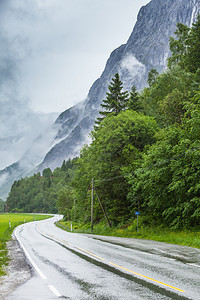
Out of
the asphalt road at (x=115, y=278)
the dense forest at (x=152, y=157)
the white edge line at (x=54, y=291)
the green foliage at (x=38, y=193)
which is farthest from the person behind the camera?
the green foliage at (x=38, y=193)

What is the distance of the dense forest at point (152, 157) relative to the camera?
19.7 meters

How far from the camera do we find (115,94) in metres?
43.3

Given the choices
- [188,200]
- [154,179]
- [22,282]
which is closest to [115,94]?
[154,179]

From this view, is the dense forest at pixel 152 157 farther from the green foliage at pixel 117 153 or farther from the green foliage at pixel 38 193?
the green foliage at pixel 38 193

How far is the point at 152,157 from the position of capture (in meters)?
23.7

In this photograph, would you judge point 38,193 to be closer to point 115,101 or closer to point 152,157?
point 115,101

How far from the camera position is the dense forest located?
19688 millimetres

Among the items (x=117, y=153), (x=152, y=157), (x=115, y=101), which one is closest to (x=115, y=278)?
(x=152, y=157)

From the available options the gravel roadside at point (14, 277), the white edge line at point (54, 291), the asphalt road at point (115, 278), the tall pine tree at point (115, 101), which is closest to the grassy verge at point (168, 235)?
the asphalt road at point (115, 278)

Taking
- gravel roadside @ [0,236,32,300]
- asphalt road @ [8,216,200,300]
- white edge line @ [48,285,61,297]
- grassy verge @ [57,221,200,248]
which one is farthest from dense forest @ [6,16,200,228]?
white edge line @ [48,285,61,297]

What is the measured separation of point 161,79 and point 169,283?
129 ft

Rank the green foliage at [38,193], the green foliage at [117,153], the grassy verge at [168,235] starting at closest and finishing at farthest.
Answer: the grassy verge at [168,235]
the green foliage at [117,153]
the green foliage at [38,193]

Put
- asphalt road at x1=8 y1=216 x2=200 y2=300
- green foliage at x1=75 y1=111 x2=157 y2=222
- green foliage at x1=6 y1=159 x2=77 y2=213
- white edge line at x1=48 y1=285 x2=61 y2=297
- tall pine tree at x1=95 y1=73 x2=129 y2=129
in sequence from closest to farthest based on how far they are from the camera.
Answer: asphalt road at x1=8 y1=216 x2=200 y2=300
white edge line at x1=48 y1=285 x2=61 y2=297
green foliage at x1=75 y1=111 x2=157 y2=222
tall pine tree at x1=95 y1=73 x2=129 y2=129
green foliage at x1=6 y1=159 x2=77 y2=213

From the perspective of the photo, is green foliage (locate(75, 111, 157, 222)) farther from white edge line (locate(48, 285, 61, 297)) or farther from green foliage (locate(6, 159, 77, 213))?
green foliage (locate(6, 159, 77, 213))
